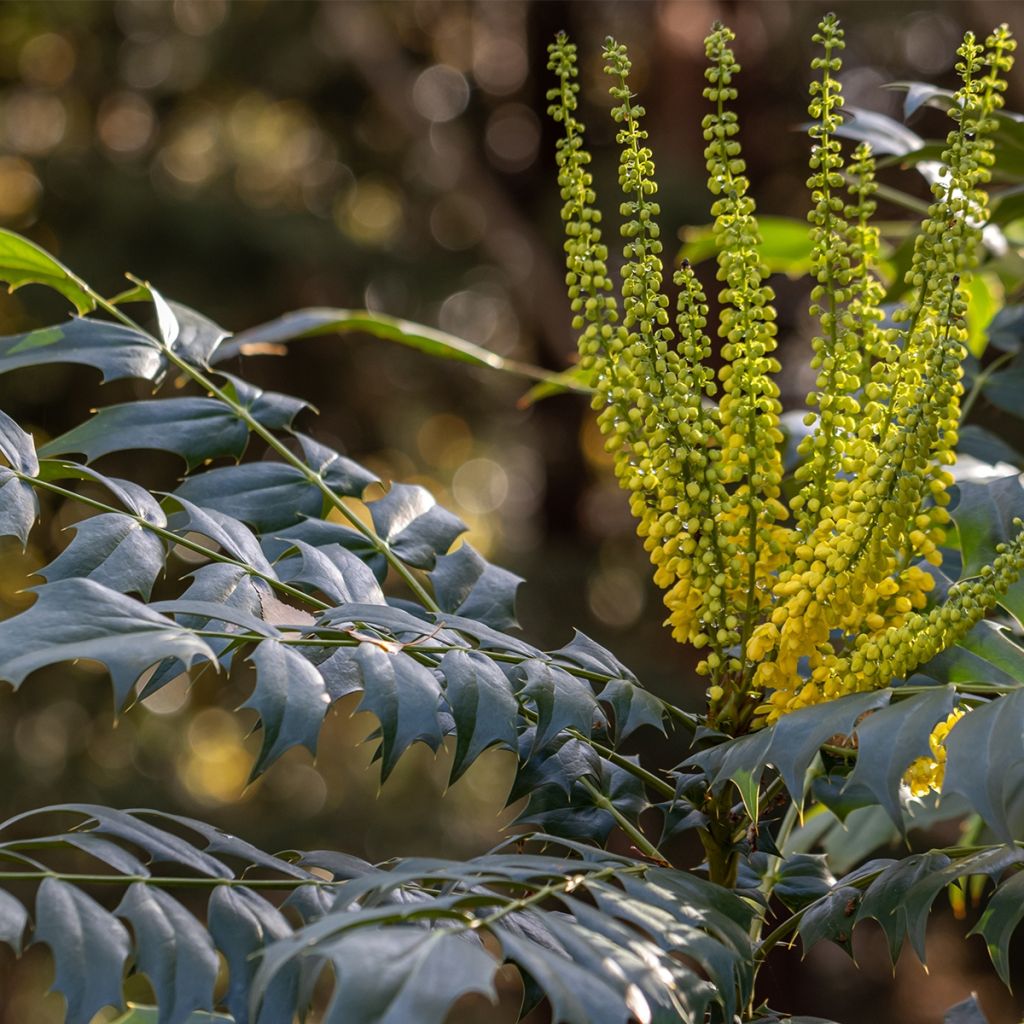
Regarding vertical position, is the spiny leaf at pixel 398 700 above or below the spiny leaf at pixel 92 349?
below

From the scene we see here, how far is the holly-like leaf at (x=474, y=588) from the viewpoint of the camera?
3.09 ft

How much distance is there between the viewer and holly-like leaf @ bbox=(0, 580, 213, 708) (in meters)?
0.55

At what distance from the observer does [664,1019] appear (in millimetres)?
565

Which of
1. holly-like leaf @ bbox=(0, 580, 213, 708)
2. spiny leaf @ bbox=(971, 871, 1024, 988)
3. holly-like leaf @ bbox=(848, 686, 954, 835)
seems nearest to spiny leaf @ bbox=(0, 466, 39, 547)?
holly-like leaf @ bbox=(0, 580, 213, 708)

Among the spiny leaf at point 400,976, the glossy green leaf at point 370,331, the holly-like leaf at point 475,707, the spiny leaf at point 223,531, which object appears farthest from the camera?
the glossy green leaf at point 370,331

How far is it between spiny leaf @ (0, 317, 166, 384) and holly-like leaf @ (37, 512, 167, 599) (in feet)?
0.71

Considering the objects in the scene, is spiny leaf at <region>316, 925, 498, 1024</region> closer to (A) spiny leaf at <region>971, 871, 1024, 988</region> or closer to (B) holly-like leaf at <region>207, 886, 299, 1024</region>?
(B) holly-like leaf at <region>207, 886, 299, 1024</region>

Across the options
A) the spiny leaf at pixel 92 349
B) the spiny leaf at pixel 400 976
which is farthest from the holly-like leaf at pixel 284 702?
the spiny leaf at pixel 92 349

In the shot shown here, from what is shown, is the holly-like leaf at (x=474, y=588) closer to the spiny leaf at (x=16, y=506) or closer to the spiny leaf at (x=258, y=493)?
the spiny leaf at (x=258, y=493)

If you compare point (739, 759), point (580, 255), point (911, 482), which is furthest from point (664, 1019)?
point (580, 255)

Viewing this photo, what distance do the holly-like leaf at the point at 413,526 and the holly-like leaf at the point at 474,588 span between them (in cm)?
2

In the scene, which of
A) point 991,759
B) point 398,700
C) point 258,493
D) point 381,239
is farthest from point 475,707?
point 381,239

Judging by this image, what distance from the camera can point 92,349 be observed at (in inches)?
39.1

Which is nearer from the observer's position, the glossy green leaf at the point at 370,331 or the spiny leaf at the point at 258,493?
the spiny leaf at the point at 258,493
